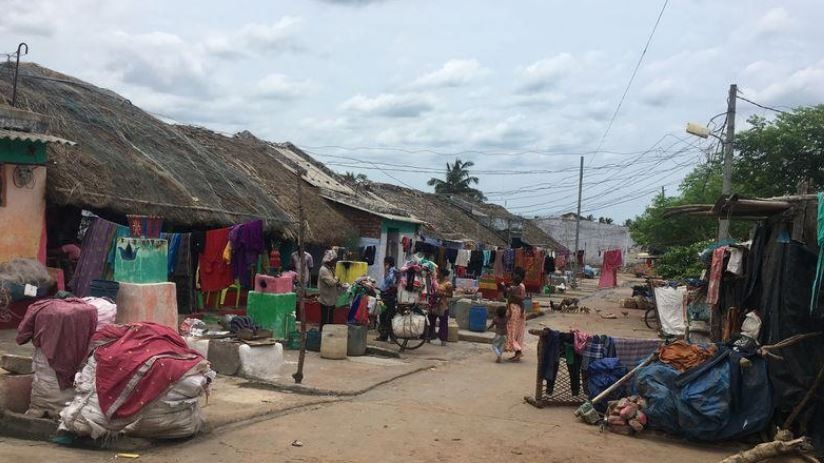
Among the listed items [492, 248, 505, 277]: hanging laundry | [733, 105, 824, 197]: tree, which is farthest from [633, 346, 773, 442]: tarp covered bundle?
[492, 248, 505, 277]: hanging laundry

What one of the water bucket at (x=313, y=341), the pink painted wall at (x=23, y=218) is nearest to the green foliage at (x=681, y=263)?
the water bucket at (x=313, y=341)

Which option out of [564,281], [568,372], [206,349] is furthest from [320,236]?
[564,281]

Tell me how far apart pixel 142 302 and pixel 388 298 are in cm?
544

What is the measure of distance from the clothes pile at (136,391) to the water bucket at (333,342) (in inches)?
219

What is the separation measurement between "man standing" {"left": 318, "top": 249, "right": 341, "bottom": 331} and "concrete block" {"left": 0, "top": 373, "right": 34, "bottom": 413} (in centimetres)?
662

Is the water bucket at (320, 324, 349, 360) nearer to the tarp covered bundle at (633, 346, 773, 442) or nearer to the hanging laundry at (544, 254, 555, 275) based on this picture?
the tarp covered bundle at (633, 346, 773, 442)

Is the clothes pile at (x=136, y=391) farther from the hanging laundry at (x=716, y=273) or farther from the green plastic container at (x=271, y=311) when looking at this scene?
the hanging laundry at (x=716, y=273)

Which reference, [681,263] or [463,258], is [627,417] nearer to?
[463,258]

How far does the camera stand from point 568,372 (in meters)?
9.86

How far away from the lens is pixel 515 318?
45.0 ft

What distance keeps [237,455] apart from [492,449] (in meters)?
2.51

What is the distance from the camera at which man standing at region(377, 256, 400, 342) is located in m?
14.1

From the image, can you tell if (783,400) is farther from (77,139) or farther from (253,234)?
(77,139)

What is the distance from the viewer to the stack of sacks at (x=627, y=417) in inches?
324
